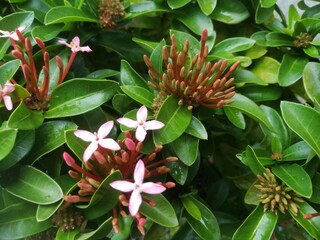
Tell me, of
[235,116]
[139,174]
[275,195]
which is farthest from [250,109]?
[139,174]

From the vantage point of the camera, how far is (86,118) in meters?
0.78

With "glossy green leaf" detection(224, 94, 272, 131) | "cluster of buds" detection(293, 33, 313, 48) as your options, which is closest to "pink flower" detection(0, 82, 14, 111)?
"glossy green leaf" detection(224, 94, 272, 131)

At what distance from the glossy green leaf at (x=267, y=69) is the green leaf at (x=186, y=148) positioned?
0.97 feet

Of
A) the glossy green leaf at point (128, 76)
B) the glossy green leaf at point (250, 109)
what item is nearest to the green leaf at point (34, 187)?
the glossy green leaf at point (128, 76)

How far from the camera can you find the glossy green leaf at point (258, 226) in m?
0.76

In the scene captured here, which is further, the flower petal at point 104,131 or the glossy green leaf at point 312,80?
the glossy green leaf at point 312,80

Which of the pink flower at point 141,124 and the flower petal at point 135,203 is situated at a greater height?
the pink flower at point 141,124

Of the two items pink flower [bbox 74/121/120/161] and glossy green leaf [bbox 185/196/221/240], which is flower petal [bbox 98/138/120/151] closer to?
pink flower [bbox 74/121/120/161]

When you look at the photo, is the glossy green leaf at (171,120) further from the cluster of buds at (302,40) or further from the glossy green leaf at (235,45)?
the cluster of buds at (302,40)

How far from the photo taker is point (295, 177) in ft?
2.50

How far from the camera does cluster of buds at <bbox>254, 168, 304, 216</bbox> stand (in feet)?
2.53

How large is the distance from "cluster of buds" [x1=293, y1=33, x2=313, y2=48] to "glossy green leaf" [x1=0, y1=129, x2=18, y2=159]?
0.63 metres

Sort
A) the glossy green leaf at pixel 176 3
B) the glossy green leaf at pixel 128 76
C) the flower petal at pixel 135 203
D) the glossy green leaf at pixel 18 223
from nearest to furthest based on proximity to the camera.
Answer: the flower petal at pixel 135 203 → the glossy green leaf at pixel 18 223 → the glossy green leaf at pixel 128 76 → the glossy green leaf at pixel 176 3

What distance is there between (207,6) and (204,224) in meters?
0.44
